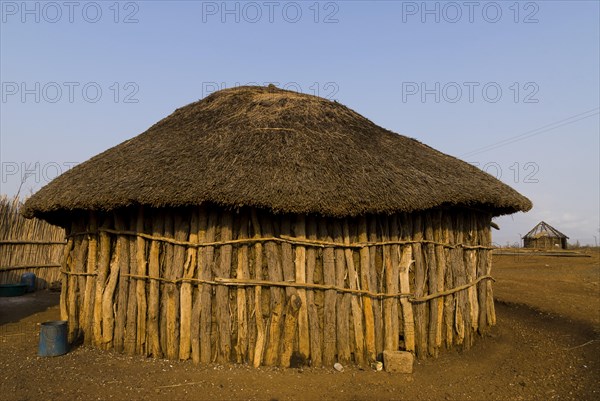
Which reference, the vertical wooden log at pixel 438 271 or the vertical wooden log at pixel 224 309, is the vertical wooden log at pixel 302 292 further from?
the vertical wooden log at pixel 438 271

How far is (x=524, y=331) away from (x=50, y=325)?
8.51m

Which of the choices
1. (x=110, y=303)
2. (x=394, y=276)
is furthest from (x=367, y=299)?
(x=110, y=303)

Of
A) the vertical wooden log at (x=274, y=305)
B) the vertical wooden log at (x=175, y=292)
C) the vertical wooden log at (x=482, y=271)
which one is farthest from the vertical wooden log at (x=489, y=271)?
the vertical wooden log at (x=175, y=292)

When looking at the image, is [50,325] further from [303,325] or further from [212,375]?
[303,325]

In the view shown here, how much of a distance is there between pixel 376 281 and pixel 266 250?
5.67 feet

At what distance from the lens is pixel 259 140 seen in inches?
293

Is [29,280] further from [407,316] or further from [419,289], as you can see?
[419,289]

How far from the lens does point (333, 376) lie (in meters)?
6.20

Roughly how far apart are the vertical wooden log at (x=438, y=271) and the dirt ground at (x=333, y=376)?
414 mm

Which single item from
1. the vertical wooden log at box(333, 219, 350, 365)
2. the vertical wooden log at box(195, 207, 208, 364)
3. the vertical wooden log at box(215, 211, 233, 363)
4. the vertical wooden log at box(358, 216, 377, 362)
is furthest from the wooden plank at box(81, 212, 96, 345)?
the vertical wooden log at box(358, 216, 377, 362)

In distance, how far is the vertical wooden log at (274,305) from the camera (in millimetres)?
6496

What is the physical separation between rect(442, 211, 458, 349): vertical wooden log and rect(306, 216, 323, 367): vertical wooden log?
234 cm

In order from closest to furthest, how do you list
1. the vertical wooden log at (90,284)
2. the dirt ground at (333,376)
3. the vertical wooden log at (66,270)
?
the dirt ground at (333,376) < the vertical wooden log at (90,284) < the vertical wooden log at (66,270)

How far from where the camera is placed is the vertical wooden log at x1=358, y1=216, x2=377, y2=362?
22.0 feet
